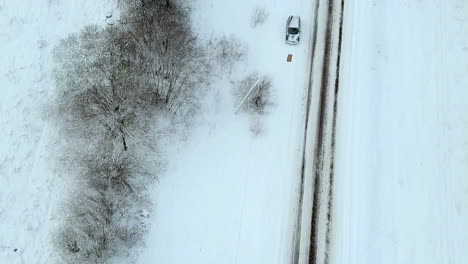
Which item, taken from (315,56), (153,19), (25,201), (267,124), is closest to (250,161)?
(267,124)

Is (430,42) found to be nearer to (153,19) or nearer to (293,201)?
(293,201)

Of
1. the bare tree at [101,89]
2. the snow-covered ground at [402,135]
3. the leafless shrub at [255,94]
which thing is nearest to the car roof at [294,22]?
the snow-covered ground at [402,135]

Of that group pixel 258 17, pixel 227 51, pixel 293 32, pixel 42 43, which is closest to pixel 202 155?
pixel 227 51

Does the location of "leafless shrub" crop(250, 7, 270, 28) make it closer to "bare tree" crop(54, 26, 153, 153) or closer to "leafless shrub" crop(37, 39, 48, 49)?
"bare tree" crop(54, 26, 153, 153)

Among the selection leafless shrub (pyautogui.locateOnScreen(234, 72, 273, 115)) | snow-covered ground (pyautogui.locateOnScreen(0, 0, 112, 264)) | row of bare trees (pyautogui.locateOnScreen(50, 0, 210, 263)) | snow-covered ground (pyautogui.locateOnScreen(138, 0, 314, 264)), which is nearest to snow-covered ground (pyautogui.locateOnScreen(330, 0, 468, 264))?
snow-covered ground (pyautogui.locateOnScreen(138, 0, 314, 264))

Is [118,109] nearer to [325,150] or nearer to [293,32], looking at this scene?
[325,150]

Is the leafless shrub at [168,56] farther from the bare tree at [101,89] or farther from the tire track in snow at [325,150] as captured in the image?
the tire track in snow at [325,150]
